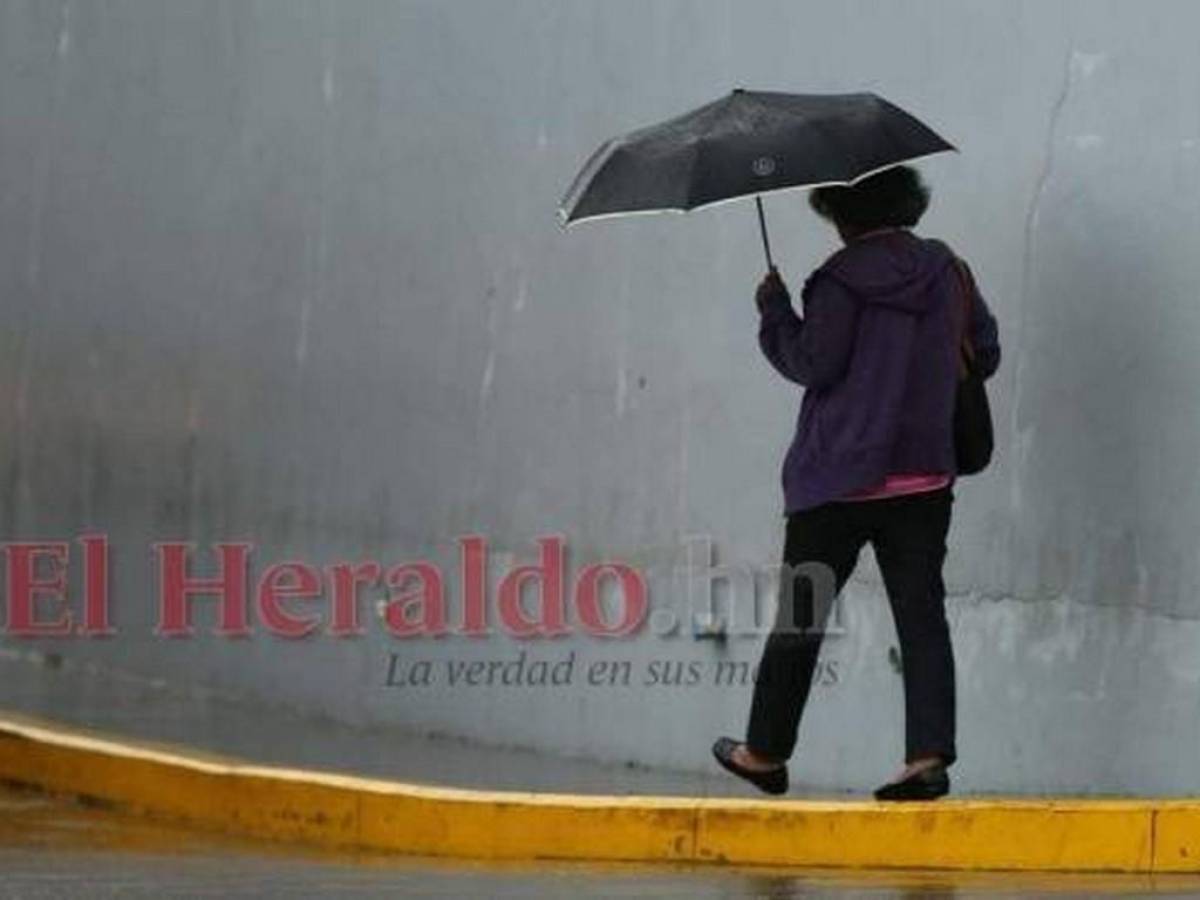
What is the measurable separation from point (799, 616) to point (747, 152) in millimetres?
1155

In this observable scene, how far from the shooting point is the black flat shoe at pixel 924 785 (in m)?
8.80

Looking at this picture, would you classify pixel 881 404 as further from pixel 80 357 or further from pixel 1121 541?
pixel 80 357

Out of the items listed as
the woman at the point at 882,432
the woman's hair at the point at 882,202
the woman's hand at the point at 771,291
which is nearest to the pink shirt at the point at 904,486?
the woman at the point at 882,432

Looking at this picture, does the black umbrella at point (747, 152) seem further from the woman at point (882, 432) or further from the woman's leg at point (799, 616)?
the woman's leg at point (799, 616)

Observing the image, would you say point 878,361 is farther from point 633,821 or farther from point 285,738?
point 285,738

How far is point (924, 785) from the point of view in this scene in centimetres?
880

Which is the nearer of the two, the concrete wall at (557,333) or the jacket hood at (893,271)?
the jacket hood at (893,271)

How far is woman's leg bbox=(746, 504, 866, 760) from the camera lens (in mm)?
8906

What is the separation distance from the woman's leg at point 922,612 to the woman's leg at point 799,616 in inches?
4.0

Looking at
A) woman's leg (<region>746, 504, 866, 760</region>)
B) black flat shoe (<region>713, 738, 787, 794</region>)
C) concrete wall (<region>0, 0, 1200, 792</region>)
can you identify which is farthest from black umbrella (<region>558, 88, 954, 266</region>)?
black flat shoe (<region>713, 738, 787, 794</region>)

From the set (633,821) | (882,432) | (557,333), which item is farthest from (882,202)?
(557,333)

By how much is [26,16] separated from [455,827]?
5578 mm

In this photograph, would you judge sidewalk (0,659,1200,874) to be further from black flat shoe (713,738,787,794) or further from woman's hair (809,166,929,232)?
woman's hair (809,166,929,232)

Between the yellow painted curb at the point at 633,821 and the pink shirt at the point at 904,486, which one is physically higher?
the pink shirt at the point at 904,486
